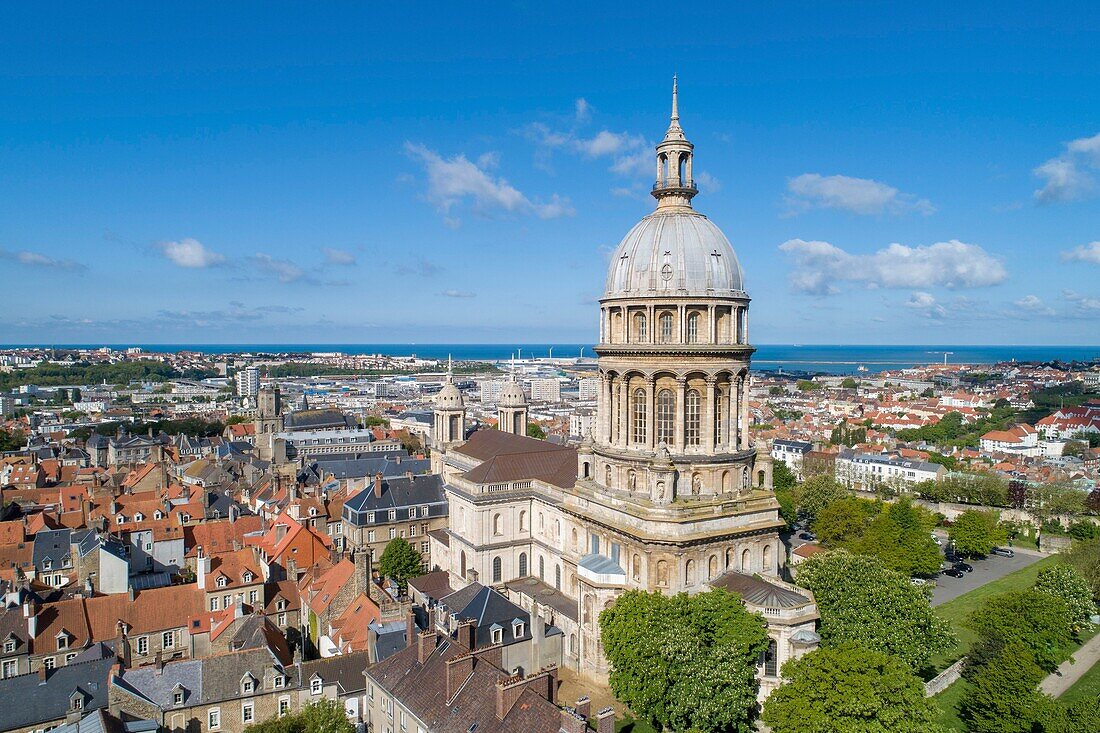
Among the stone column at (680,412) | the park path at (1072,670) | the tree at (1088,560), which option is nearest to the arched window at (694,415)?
the stone column at (680,412)

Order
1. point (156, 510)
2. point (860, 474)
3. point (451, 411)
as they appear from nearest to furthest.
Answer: point (156, 510)
point (451, 411)
point (860, 474)

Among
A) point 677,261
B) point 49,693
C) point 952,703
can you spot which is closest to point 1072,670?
point 952,703

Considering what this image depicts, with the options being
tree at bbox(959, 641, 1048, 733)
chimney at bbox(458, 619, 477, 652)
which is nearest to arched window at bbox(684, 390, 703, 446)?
chimney at bbox(458, 619, 477, 652)

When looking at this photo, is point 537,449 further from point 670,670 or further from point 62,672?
point 62,672

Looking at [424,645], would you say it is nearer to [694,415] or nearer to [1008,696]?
[694,415]

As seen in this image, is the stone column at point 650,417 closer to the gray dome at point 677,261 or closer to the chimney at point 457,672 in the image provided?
the gray dome at point 677,261

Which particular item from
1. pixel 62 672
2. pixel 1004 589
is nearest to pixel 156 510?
pixel 62 672

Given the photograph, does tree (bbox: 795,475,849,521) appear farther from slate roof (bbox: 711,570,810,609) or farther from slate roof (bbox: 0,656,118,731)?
slate roof (bbox: 0,656,118,731)
